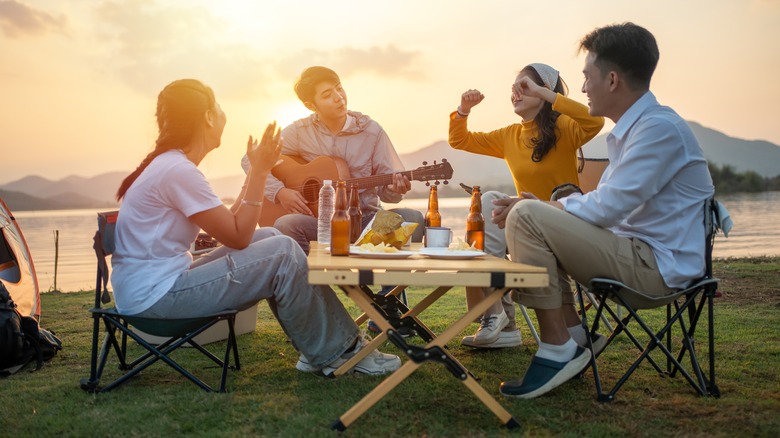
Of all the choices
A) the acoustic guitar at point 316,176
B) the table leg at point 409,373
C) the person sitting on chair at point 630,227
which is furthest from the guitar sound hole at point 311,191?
the table leg at point 409,373

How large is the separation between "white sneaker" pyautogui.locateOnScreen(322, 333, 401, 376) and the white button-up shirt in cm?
114

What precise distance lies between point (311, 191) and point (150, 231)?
2.04m

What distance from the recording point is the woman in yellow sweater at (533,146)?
3730 millimetres

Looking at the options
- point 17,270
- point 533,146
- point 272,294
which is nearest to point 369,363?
point 272,294

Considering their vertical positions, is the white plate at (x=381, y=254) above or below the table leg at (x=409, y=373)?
above

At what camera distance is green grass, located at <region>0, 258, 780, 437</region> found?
2.39 meters

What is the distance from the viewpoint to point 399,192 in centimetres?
464

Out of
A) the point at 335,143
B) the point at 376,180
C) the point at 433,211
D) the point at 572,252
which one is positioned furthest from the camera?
the point at 335,143

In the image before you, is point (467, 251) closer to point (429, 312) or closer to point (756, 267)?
point (429, 312)

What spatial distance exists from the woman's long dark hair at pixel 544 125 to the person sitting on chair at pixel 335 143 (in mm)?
1022

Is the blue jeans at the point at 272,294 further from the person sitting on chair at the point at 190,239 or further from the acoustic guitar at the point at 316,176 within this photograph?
the acoustic guitar at the point at 316,176

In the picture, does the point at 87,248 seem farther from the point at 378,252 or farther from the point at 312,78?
the point at 378,252

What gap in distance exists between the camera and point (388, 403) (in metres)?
2.68

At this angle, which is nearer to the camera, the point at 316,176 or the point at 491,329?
the point at 491,329
